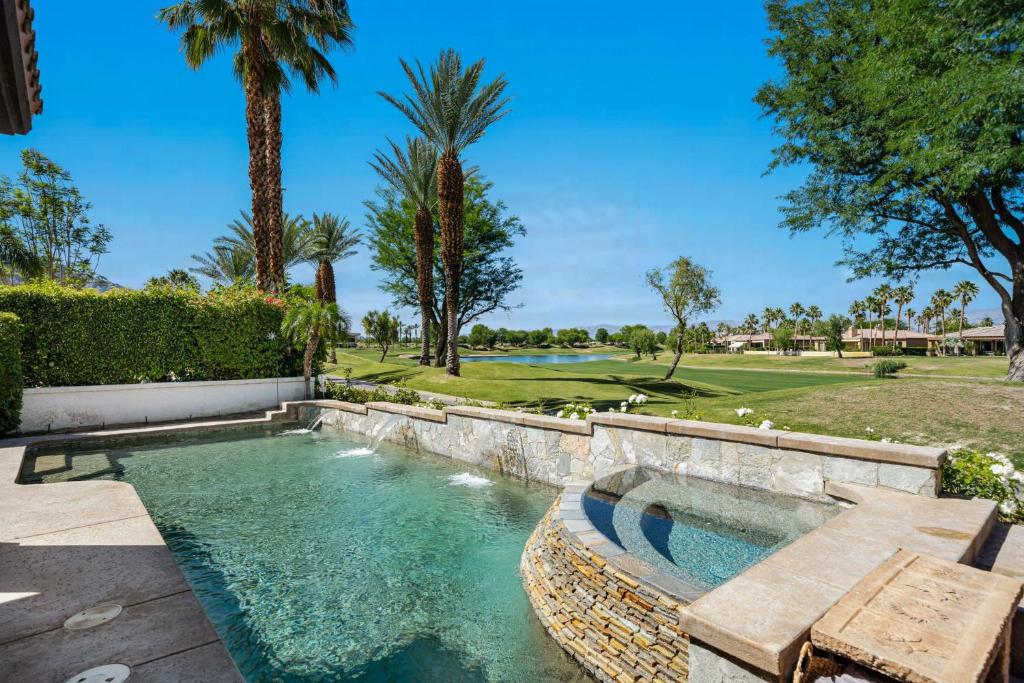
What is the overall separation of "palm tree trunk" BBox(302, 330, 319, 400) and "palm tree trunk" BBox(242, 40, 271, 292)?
381 centimetres

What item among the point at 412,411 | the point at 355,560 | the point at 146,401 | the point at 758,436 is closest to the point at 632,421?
the point at 758,436

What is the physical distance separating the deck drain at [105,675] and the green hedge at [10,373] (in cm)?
1264

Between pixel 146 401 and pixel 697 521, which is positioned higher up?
pixel 146 401

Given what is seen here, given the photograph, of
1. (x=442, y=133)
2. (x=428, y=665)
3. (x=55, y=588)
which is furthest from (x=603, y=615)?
(x=442, y=133)

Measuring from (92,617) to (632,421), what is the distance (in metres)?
6.19

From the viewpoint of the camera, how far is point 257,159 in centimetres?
1800

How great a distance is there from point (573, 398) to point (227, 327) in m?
12.9

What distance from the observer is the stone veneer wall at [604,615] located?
3049 millimetres

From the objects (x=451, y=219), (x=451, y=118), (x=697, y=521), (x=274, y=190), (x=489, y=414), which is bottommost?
(x=697, y=521)

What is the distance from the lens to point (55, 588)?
366 centimetres

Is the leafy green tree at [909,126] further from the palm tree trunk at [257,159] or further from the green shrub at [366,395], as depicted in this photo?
the palm tree trunk at [257,159]

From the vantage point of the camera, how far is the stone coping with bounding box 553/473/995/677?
2396 millimetres

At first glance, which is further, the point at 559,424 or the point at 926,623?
the point at 559,424

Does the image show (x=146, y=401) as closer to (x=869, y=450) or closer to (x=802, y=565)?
(x=802, y=565)
